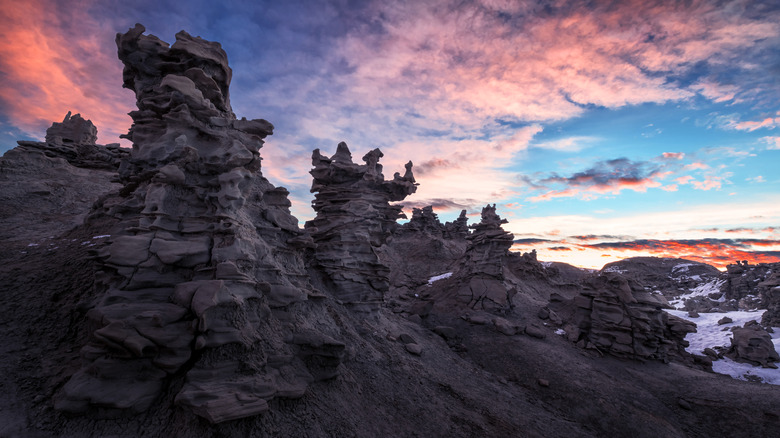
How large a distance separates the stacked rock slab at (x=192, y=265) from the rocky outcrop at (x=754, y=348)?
3244cm

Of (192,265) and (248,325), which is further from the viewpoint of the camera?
(192,265)

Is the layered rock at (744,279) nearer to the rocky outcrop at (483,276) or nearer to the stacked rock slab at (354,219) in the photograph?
the rocky outcrop at (483,276)

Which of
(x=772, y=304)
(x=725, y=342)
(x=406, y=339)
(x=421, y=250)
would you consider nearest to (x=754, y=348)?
(x=725, y=342)

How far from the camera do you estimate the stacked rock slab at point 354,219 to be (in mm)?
22797

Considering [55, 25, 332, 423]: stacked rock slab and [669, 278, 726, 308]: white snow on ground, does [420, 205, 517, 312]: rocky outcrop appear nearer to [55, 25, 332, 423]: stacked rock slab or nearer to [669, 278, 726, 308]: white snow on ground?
[55, 25, 332, 423]: stacked rock slab

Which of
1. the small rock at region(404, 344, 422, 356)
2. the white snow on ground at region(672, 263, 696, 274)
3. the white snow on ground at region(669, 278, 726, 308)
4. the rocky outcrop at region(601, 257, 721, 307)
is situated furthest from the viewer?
the white snow on ground at region(672, 263, 696, 274)

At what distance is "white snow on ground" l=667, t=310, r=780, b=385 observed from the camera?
22.4 m

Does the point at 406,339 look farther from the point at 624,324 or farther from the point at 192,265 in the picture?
the point at 624,324

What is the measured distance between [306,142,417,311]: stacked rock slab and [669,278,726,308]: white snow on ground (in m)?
64.0

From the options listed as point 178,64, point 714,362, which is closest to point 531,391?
point 714,362

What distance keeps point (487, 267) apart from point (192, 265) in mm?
31093

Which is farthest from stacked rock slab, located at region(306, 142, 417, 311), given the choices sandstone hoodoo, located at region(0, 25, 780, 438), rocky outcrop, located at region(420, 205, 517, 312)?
rocky outcrop, located at region(420, 205, 517, 312)

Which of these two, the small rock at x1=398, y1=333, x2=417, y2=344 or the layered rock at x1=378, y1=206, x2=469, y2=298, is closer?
the small rock at x1=398, y1=333, x2=417, y2=344

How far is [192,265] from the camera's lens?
993 centimetres
